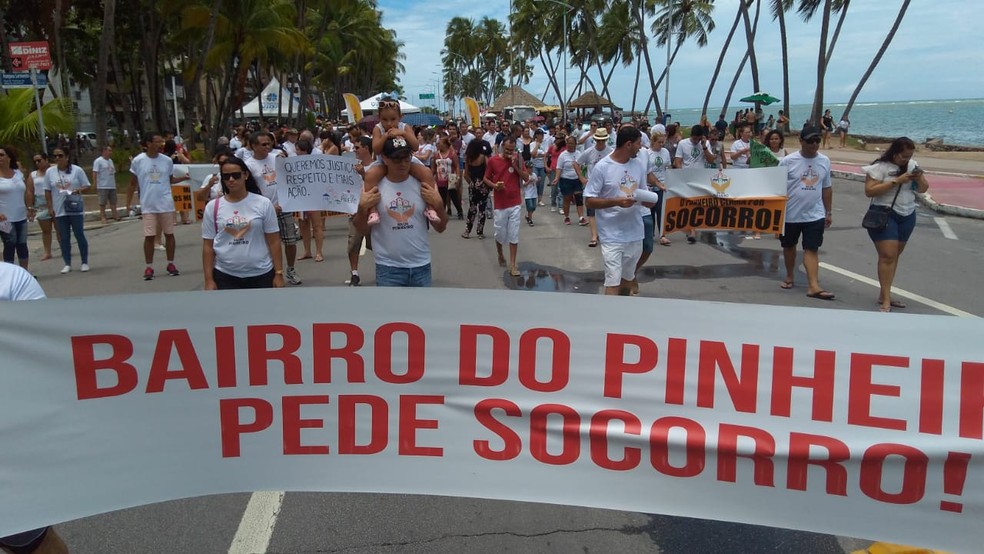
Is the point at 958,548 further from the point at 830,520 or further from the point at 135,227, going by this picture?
the point at 135,227

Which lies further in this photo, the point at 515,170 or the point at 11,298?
the point at 515,170

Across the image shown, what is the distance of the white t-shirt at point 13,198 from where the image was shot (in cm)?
849

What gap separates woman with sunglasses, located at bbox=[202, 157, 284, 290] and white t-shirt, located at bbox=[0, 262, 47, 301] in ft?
6.40

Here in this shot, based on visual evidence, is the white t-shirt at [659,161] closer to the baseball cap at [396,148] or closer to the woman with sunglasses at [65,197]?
the baseball cap at [396,148]

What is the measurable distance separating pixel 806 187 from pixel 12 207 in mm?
8927

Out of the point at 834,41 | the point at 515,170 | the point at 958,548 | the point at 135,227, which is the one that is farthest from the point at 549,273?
the point at 834,41

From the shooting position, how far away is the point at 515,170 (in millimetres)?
9359

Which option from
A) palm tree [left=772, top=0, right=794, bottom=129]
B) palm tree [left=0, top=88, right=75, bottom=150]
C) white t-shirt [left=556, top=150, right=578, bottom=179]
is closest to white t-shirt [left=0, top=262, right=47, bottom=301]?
white t-shirt [left=556, top=150, right=578, bottom=179]

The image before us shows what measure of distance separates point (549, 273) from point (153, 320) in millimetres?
6714

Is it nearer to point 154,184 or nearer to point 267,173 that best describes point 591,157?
point 267,173

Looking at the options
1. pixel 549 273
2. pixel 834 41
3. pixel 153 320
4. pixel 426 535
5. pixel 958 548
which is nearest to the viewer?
pixel 958 548

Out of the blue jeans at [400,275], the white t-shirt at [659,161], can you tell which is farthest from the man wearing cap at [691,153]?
the blue jeans at [400,275]

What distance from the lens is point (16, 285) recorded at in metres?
2.82

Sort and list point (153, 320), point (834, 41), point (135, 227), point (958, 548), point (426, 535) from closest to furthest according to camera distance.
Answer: point (958, 548), point (153, 320), point (426, 535), point (135, 227), point (834, 41)
